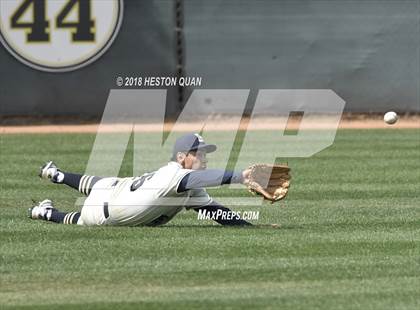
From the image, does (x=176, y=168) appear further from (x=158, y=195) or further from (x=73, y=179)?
(x=73, y=179)

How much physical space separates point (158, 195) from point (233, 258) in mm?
1352

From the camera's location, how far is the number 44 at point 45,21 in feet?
72.0

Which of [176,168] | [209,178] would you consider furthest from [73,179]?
[209,178]

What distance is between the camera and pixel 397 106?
74.0ft

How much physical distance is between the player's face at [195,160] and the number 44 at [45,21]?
12.4m

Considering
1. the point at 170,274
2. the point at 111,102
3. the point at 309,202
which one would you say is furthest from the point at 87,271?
the point at 111,102

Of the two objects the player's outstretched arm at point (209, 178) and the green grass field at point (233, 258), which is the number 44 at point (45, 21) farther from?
the player's outstretched arm at point (209, 178)

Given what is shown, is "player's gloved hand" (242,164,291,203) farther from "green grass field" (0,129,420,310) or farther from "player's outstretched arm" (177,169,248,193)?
"green grass field" (0,129,420,310)

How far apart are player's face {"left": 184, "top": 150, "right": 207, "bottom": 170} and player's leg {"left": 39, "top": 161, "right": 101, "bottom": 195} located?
1364 millimetres

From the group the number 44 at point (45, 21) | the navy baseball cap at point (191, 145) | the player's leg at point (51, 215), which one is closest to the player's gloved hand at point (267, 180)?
the navy baseball cap at point (191, 145)

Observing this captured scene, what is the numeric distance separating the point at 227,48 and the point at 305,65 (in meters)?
1.56

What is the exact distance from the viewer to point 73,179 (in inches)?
434

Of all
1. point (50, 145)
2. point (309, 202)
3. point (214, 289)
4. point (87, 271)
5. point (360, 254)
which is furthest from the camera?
point (50, 145)

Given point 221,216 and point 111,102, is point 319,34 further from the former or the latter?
point 221,216
